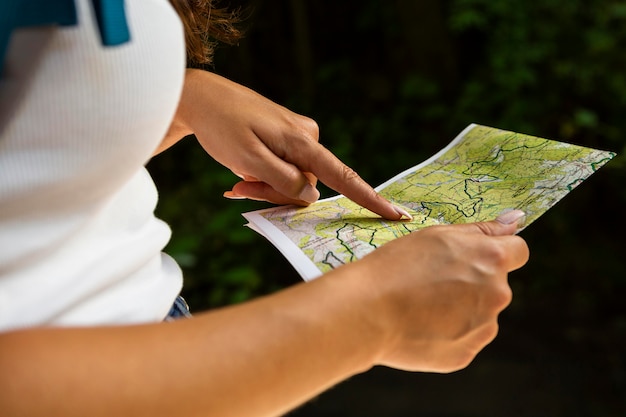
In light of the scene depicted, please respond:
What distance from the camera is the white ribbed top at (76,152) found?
0.41 meters

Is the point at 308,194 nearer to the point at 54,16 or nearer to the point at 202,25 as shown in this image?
the point at 202,25

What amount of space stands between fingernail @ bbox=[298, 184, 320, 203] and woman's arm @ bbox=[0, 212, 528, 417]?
0.23 m

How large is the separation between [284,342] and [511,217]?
1.10ft

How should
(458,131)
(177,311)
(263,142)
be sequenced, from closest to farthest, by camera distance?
1. (177,311)
2. (263,142)
3. (458,131)

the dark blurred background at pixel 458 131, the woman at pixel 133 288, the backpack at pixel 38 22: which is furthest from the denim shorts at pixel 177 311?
the dark blurred background at pixel 458 131

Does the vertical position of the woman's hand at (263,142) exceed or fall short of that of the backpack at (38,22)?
it falls short

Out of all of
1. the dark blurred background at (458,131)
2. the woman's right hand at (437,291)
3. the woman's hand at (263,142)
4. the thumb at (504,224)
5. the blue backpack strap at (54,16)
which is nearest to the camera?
the blue backpack strap at (54,16)

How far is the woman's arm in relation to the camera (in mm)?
395

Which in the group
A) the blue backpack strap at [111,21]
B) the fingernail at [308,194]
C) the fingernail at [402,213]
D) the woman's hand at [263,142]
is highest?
the blue backpack strap at [111,21]

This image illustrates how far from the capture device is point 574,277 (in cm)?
Answer: 256

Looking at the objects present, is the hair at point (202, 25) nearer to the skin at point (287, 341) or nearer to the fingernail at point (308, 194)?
the fingernail at point (308, 194)

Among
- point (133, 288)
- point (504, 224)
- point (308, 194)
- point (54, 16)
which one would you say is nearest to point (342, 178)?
point (308, 194)

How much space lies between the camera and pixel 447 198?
84 cm

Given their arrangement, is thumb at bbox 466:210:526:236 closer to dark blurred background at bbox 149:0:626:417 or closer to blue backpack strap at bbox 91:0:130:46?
blue backpack strap at bbox 91:0:130:46
